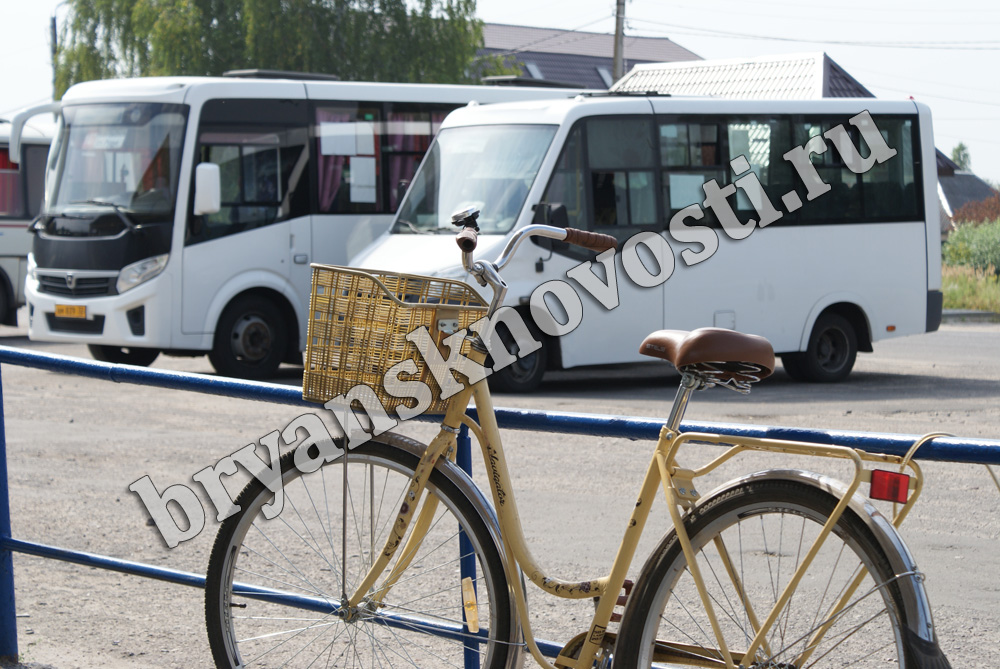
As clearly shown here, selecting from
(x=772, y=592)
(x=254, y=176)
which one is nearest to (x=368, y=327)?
(x=772, y=592)

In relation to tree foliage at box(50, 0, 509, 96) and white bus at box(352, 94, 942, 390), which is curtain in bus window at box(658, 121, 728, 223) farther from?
tree foliage at box(50, 0, 509, 96)

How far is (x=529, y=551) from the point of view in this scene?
3.03 m

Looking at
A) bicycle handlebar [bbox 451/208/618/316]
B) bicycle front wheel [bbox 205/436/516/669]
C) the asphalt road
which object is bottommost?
the asphalt road

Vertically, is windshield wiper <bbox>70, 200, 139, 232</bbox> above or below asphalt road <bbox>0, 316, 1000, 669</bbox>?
above

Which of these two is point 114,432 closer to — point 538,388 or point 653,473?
point 538,388

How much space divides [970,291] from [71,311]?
19634mm

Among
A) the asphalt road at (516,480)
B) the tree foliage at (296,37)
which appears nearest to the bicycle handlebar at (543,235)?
the asphalt road at (516,480)

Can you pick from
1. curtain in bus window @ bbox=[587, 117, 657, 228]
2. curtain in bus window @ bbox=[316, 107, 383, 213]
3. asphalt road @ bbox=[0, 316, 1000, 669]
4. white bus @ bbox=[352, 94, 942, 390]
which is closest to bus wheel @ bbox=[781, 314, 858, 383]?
white bus @ bbox=[352, 94, 942, 390]

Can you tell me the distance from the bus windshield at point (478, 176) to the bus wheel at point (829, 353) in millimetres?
3717

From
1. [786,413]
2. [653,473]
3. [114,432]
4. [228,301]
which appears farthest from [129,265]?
[653,473]

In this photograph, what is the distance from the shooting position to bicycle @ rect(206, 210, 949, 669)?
2.40m

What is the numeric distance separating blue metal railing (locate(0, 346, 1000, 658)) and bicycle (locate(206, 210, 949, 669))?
0.06m

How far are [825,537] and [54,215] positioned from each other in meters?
12.8

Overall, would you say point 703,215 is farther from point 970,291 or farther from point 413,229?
point 970,291
